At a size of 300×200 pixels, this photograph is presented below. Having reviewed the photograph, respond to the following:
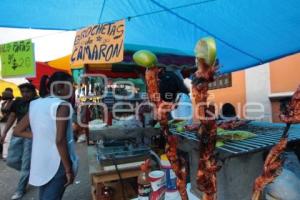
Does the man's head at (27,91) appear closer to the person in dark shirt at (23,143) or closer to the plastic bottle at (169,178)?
the person in dark shirt at (23,143)

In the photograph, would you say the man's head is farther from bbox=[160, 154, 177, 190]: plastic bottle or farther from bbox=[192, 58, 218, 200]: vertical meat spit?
bbox=[192, 58, 218, 200]: vertical meat spit

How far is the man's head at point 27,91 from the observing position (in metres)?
3.46

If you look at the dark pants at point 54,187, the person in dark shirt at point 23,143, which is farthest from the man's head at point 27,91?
the dark pants at point 54,187

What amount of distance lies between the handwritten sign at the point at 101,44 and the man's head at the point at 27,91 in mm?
1495

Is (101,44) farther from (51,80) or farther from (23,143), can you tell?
(23,143)

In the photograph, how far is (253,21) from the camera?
103 inches

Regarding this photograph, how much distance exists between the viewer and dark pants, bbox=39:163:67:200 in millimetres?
1938

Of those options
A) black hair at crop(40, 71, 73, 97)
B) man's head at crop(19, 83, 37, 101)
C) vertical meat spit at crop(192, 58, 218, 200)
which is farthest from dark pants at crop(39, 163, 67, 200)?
man's head at crop(19, 83, 37, 101)

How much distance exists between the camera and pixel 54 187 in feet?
6.40

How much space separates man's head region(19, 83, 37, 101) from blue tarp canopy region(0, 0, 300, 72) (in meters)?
0.85

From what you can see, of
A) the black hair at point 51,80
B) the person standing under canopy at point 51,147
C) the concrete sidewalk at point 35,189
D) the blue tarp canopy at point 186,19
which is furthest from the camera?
the concrete sidewalk at point 35,189

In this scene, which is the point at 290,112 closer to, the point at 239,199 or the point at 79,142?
the point at 239,199

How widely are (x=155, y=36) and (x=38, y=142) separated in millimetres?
2266

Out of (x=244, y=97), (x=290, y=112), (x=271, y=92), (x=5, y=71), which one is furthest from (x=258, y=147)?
(x=244, y=97)
